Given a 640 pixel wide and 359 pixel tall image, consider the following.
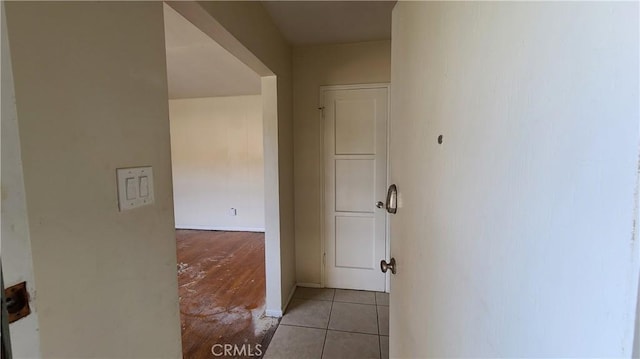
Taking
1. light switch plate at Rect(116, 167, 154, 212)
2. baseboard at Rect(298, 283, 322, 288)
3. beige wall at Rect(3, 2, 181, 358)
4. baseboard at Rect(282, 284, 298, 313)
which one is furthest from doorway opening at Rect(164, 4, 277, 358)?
light switch plate at Rect(116, 167, 154, 212)

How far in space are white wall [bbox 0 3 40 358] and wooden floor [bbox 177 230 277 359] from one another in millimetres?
1500

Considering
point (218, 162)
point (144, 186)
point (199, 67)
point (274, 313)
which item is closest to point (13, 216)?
point (144, 186)

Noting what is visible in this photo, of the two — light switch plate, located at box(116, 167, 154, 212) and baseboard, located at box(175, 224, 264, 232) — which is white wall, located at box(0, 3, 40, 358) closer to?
light switch plate, located at box(116, 167, 154, 212)

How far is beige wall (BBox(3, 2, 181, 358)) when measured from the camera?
23.0 inches

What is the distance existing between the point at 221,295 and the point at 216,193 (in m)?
2.53

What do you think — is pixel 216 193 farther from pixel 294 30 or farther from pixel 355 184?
pixel 294 30

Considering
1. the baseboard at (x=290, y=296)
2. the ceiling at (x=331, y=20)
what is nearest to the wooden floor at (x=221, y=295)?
the baseboard at (x=290, y=296)

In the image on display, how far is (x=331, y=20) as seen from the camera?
197 centimetres

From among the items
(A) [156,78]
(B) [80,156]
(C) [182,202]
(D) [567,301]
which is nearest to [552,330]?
(D) [567,301]

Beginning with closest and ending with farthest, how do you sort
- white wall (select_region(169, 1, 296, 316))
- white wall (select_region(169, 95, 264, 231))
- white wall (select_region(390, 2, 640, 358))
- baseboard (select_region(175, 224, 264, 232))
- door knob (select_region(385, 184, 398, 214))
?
white wall (select_region(390, 2, 640, 358))
door knob (select_region(385, 184, 398, 214))
white wall (select_region(169, 1, 296, 316))
white wall (select_region(169, 95, 264, 231))
baseboard (select_region(175, 224, 264, 232))

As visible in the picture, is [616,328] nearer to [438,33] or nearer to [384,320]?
[438,33]

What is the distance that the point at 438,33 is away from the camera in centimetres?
69

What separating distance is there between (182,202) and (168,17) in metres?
3.64

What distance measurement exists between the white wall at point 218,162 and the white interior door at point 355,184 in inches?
88.6
